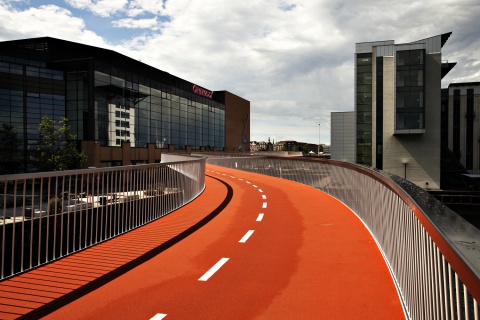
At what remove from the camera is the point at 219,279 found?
5020 millimetres

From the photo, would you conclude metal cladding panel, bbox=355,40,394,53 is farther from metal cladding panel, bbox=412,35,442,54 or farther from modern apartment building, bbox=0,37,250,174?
modern apartment building, bbox=0,37,250,174

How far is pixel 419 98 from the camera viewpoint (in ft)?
158

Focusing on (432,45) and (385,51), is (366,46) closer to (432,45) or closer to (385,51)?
(385,51)

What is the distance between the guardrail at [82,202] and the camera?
5504 mm

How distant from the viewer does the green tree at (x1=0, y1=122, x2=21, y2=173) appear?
4097cm

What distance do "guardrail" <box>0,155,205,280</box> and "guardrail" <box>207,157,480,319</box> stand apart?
4516 mm

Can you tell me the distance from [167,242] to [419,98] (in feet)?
163

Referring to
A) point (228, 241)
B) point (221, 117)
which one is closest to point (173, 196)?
point (228, 241)

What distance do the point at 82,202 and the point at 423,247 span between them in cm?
613

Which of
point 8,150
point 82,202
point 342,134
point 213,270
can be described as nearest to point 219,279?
point 213,270

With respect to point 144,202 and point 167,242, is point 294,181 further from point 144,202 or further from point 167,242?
point 167,242

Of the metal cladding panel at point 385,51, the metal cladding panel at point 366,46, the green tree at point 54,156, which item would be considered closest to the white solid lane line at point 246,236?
the green tree at point 54,156

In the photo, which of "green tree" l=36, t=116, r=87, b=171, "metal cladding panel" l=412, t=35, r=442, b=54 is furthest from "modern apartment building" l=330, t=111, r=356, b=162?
"green tree" l=36, t=116, r=87, b=171

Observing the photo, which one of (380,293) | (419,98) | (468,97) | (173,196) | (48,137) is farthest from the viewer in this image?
(468,97)
